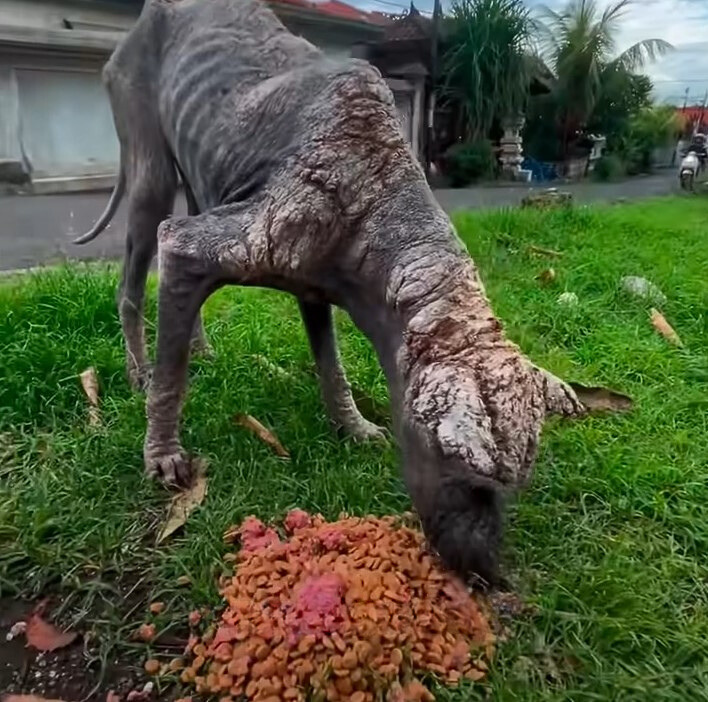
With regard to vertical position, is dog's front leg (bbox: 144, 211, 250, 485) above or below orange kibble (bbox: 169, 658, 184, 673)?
above

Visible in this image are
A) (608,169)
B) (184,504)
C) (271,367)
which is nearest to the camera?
(184,504)

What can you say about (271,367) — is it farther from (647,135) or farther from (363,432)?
(647,135)

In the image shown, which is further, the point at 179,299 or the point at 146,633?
the point at 179,299

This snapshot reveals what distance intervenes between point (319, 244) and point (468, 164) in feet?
46.6

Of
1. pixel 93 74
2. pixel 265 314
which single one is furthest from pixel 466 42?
pixel 265 314

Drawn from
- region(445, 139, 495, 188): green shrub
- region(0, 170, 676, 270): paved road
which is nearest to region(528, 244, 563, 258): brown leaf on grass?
region(0, 170, 676, 270): paved road

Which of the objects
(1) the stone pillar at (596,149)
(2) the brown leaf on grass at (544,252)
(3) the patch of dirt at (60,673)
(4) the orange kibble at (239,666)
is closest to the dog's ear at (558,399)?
(4) the orange kibble at (239,666)

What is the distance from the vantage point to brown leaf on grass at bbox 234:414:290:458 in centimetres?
311

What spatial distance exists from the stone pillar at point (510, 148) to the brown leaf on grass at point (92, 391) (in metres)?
14.9

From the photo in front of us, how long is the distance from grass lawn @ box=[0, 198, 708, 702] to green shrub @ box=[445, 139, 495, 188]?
11.6 meters

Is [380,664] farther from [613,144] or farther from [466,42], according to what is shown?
[613,144]

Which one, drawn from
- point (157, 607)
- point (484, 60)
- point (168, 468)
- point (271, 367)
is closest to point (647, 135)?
point (484, 60)

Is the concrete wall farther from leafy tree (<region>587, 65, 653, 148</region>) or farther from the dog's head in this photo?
leafy tree (<region>587, 65, 653, 148</region>)

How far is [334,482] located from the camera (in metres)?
2.85
